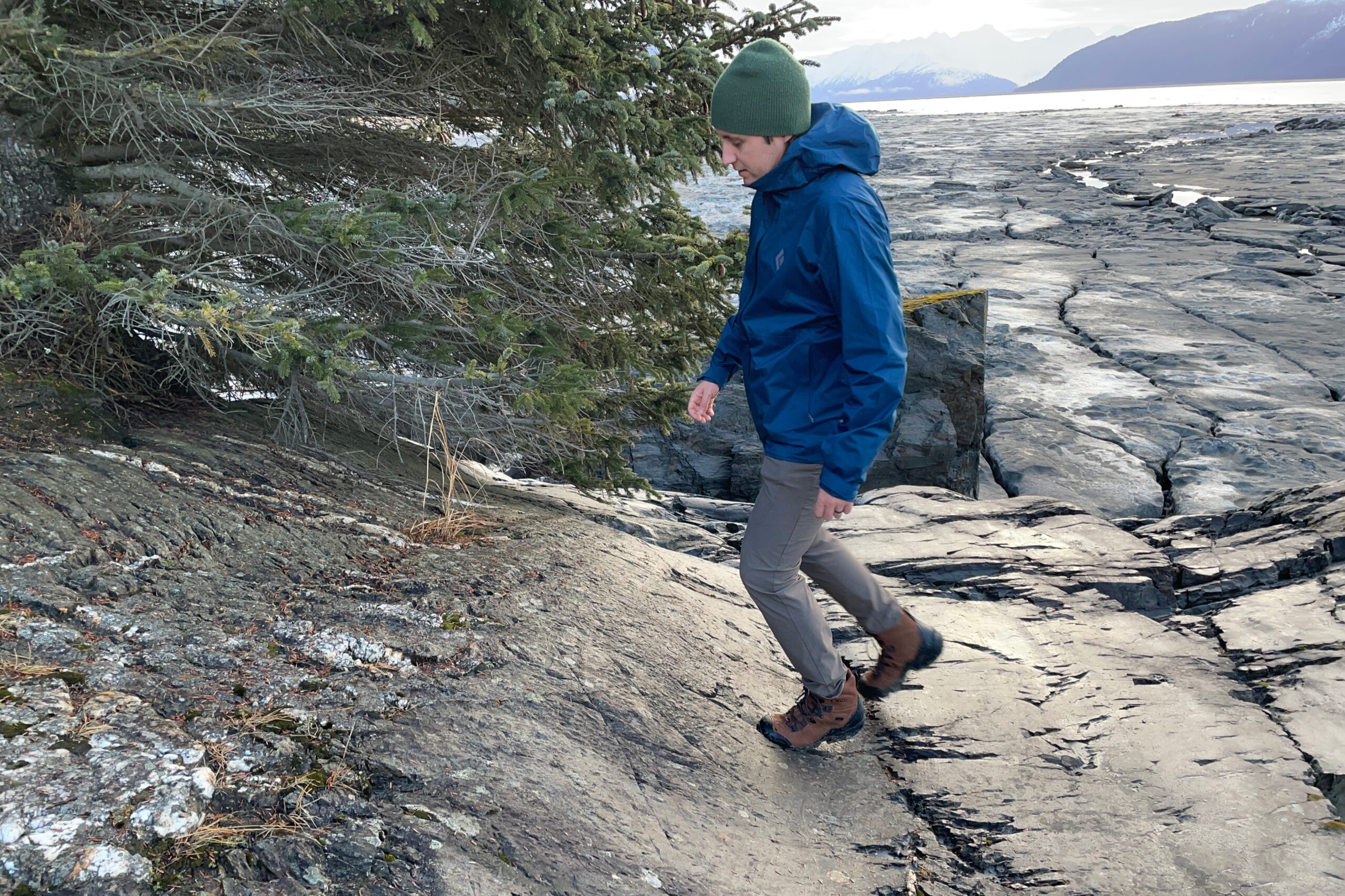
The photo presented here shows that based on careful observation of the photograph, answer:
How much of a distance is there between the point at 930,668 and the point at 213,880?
8.56 feet

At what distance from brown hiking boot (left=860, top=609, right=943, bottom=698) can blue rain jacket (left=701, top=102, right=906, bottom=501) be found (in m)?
0.90

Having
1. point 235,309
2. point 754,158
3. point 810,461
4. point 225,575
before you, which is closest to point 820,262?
point 754,158

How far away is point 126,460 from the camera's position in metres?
3.28

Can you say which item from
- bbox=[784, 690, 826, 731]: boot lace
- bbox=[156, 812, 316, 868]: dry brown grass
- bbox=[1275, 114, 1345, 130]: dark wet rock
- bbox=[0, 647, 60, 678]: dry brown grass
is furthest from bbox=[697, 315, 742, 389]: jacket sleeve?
bbox=[1275, 114, 1345, 130]: dark wet rock

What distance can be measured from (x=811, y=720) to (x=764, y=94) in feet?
6.29

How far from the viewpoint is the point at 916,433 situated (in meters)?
6.28

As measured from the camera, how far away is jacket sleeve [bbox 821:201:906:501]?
7.89 feet

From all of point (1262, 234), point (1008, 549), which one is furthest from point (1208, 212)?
point (1008, 549)

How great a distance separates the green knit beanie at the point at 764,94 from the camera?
250cm

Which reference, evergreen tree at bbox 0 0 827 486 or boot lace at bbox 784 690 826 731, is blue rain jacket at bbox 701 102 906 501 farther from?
evergreen tree at bbox 0 0 827 486

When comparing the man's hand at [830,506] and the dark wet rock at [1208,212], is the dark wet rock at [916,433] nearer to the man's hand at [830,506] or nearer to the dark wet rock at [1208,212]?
the man's hand at [830,506]

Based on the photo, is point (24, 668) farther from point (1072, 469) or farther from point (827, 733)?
point (1072, 469)

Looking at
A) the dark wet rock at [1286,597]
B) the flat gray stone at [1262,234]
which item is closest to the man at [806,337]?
the dark wet rock at [1286,597]

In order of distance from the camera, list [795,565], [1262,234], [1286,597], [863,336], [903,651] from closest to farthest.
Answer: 1. [863,336]
2. [795,565]
3. [903,651]
4. [1286,597]
5. [1262,234]
